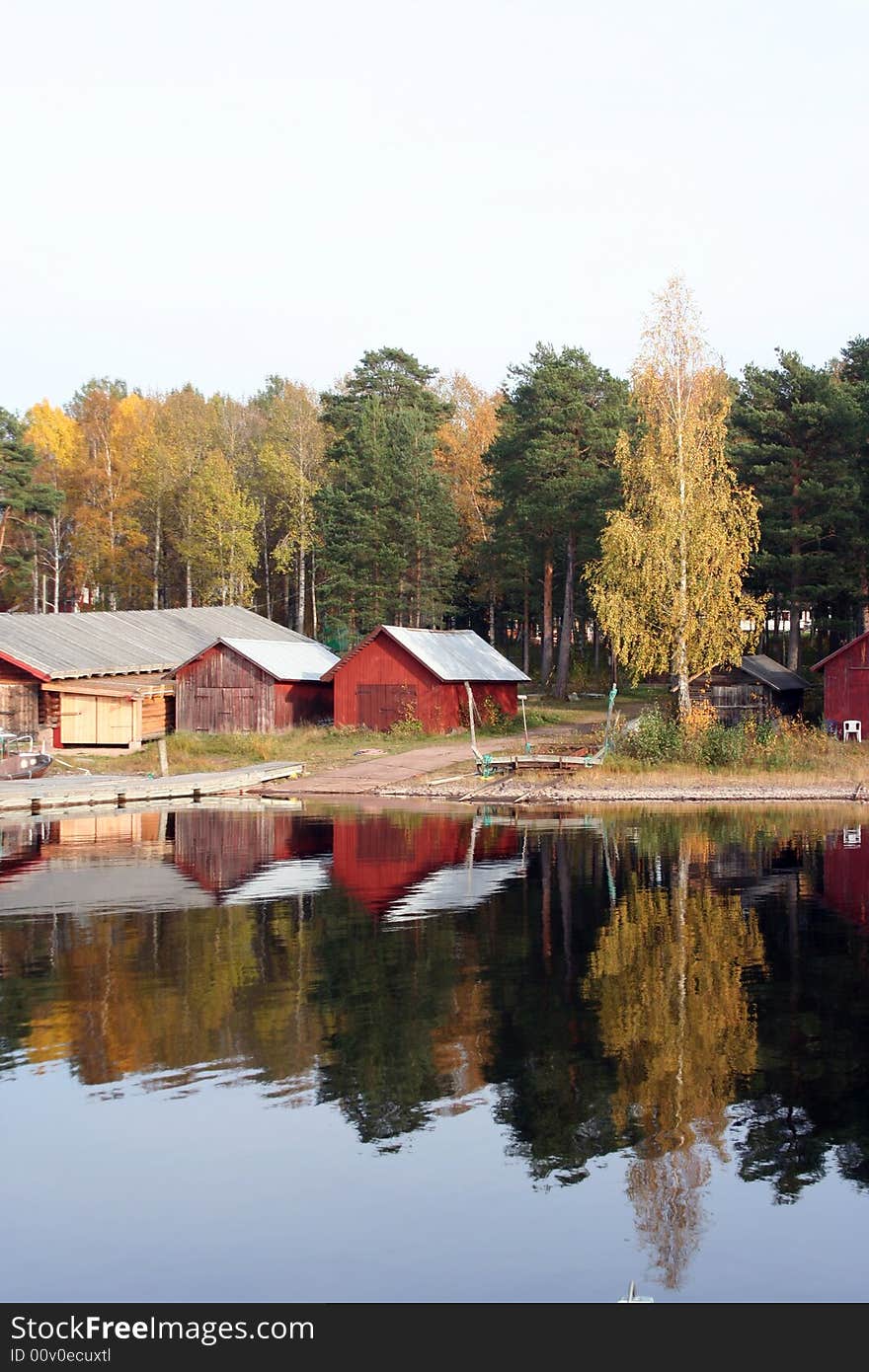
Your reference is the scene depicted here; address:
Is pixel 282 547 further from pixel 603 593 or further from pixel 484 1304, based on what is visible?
pixel 484 1304

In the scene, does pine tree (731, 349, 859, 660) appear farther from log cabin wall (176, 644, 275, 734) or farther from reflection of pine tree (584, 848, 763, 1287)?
reflection of pine tree (584, 848, 763, 1287)

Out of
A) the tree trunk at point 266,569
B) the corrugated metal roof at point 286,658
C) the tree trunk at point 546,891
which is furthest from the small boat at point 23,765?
the tree trunk at point 266,569

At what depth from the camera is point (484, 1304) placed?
10.8 m

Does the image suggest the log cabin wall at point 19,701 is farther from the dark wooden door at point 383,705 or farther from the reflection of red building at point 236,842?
the reflection of red building at point 236,842

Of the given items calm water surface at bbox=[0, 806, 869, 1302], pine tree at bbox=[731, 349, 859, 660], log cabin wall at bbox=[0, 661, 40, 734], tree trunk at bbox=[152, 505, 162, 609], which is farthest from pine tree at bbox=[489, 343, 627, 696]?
calm water surface at bbox=[0, 806, 869, 1302]

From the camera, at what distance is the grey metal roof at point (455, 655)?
60188 mm

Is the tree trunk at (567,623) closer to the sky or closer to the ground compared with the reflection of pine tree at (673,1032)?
closer to the sky

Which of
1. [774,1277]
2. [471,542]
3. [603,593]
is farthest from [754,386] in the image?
[774,1277]

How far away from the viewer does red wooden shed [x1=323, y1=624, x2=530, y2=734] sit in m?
60.3

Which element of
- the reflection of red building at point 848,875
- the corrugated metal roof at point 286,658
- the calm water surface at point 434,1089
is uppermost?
the corrugated metal roof at point 286,658

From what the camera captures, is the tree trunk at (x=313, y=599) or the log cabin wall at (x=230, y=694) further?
the tree trunk at (x=313, y=599)

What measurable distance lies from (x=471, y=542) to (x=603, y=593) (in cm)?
4229

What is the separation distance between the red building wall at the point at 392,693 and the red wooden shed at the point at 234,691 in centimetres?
253

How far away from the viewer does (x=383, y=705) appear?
199 feet
